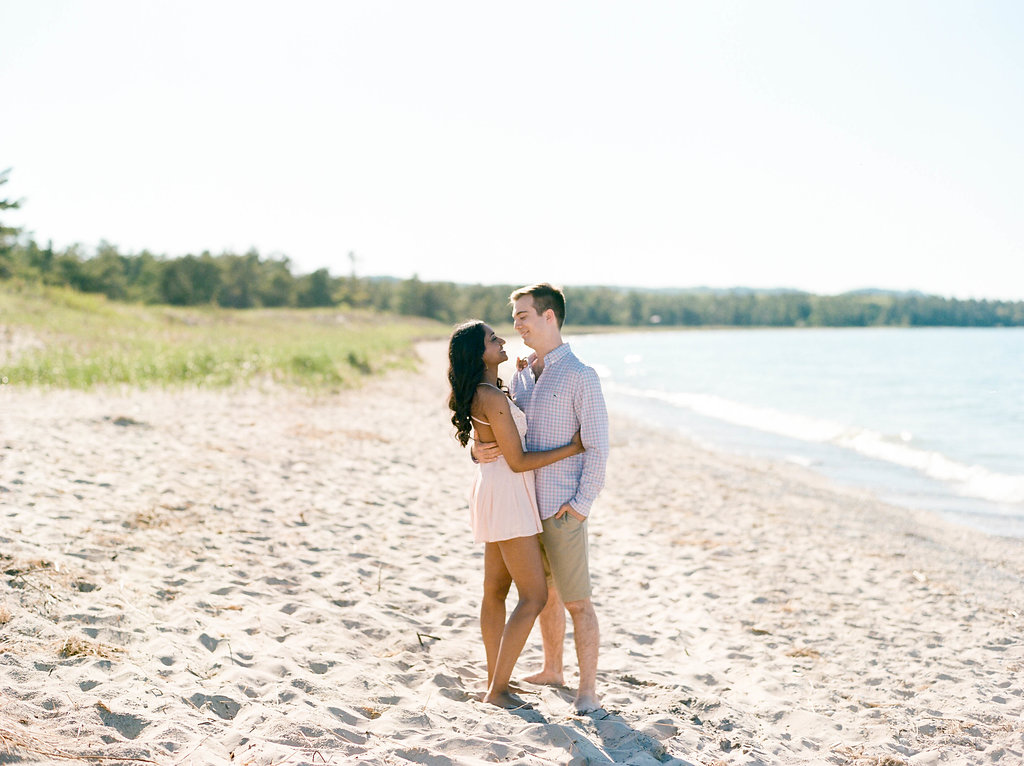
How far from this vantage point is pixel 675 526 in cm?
857

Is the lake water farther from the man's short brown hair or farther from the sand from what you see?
the man's short brown hair

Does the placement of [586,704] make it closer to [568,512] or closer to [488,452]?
[568,512]

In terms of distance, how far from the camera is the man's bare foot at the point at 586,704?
3.65m

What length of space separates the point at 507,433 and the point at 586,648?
1.14 m

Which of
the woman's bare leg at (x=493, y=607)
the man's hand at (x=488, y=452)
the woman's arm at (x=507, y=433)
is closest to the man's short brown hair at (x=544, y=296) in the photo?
the woman's arm at (x=507, y=433)

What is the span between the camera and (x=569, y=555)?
3654mm

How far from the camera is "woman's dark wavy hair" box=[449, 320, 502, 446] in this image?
11.5 feet

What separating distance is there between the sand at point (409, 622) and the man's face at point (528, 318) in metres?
1.77

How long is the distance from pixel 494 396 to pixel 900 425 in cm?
2054

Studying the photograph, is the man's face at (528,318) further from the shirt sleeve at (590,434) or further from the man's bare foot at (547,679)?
the man's bare foot at (547,679)

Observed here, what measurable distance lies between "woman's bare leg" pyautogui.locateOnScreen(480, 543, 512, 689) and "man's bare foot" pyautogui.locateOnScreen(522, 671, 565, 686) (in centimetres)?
29

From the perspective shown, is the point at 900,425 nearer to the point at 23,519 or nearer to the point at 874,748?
the point at 874,748

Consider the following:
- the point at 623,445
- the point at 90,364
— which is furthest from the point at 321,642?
the point at 90,364

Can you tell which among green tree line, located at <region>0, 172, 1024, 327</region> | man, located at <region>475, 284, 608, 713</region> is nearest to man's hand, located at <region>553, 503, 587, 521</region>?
man, located at <region>475, 284, 608, 713</region>
